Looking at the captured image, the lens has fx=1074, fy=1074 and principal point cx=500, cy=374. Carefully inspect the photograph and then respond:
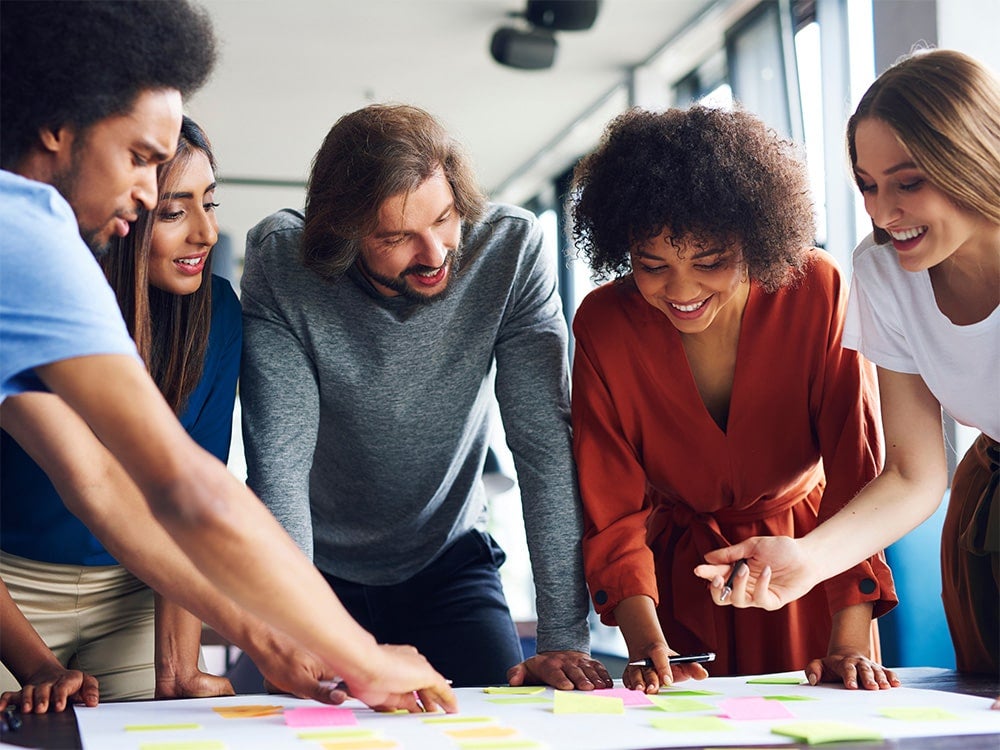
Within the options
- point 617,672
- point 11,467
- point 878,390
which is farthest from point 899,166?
point 617,672

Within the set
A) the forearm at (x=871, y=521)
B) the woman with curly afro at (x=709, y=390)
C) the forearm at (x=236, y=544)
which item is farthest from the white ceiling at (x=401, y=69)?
the forearm at (x=236, y=544)

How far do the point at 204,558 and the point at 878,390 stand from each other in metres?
1.12

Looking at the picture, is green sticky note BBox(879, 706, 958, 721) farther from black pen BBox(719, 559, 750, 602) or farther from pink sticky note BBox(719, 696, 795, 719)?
black pen BBox(719, 559, 750, 602)

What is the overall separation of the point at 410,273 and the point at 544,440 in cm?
34

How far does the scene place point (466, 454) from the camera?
1874mm

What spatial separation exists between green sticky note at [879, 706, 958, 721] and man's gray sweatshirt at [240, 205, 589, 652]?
0.52 m

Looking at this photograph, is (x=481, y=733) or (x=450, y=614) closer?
(x=481, y=733)

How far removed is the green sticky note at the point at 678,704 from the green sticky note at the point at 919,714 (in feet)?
0.66

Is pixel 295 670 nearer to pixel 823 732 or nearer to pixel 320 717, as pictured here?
pixel 320 717

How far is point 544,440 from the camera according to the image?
1.72 m

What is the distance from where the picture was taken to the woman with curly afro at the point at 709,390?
5.20 ft

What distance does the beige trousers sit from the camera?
5.20 feet

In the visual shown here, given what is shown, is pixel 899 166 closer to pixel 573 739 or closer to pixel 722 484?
pixel 722 484

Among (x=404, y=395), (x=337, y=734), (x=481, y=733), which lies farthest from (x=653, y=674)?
(x=404, y=395)
